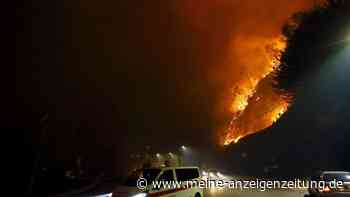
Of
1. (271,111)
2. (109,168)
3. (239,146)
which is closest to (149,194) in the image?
(109,168)

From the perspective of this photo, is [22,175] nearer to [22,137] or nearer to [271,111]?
[22,137]

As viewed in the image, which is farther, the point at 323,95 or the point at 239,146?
the point at 239,146

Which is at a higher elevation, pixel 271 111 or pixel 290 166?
pixel 271 111

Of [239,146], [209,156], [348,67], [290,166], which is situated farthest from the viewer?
[209,156]

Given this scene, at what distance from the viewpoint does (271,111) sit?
261 ft

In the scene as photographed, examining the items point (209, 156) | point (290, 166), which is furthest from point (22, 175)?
point (209, 156)

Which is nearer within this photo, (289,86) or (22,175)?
(22,175)

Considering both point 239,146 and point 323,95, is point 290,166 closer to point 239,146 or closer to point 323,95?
point 323,95

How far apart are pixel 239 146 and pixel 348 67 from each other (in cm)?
7702

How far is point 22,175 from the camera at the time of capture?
30.1 m

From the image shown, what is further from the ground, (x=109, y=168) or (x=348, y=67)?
(x=348, y=67)

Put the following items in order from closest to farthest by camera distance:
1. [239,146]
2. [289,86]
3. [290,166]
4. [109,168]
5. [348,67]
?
[348,67] → [289,86] → [109,168] → [290,166] → [239,146]

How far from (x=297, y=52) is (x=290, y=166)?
1207 inches

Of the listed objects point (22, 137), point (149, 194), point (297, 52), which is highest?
point (297, 52)
